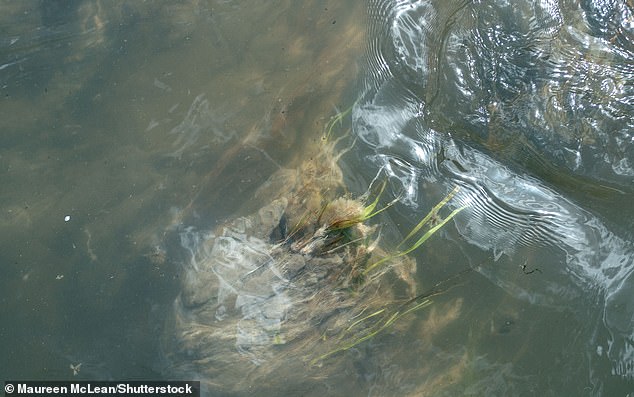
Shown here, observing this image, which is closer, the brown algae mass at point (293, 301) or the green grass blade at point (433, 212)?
the brown algae mass at point (293, 301)

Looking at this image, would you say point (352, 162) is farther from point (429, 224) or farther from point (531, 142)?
point (531, 142)

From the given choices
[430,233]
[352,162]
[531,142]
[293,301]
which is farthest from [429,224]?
[293,301]

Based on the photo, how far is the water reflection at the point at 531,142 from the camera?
3.80 meters

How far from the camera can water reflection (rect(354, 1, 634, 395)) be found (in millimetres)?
3797

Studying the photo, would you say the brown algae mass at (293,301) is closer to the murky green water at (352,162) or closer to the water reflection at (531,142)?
the murky green water at (352,162)

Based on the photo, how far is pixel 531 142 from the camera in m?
3.89

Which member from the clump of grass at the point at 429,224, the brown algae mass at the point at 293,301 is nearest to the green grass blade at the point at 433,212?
the clump of grass at the point at 429,224

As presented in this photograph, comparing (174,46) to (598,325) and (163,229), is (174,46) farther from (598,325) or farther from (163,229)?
(598,325)

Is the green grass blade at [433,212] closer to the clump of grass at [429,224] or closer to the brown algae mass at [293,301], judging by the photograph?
the clump of grass at [429,224]

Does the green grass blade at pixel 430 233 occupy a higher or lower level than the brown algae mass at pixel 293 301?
higher

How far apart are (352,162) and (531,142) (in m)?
1.16

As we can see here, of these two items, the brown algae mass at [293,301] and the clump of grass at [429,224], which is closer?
the brown algae mass at [293,301]

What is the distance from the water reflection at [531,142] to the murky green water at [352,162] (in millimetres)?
13

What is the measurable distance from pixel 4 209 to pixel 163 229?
1039 mm
